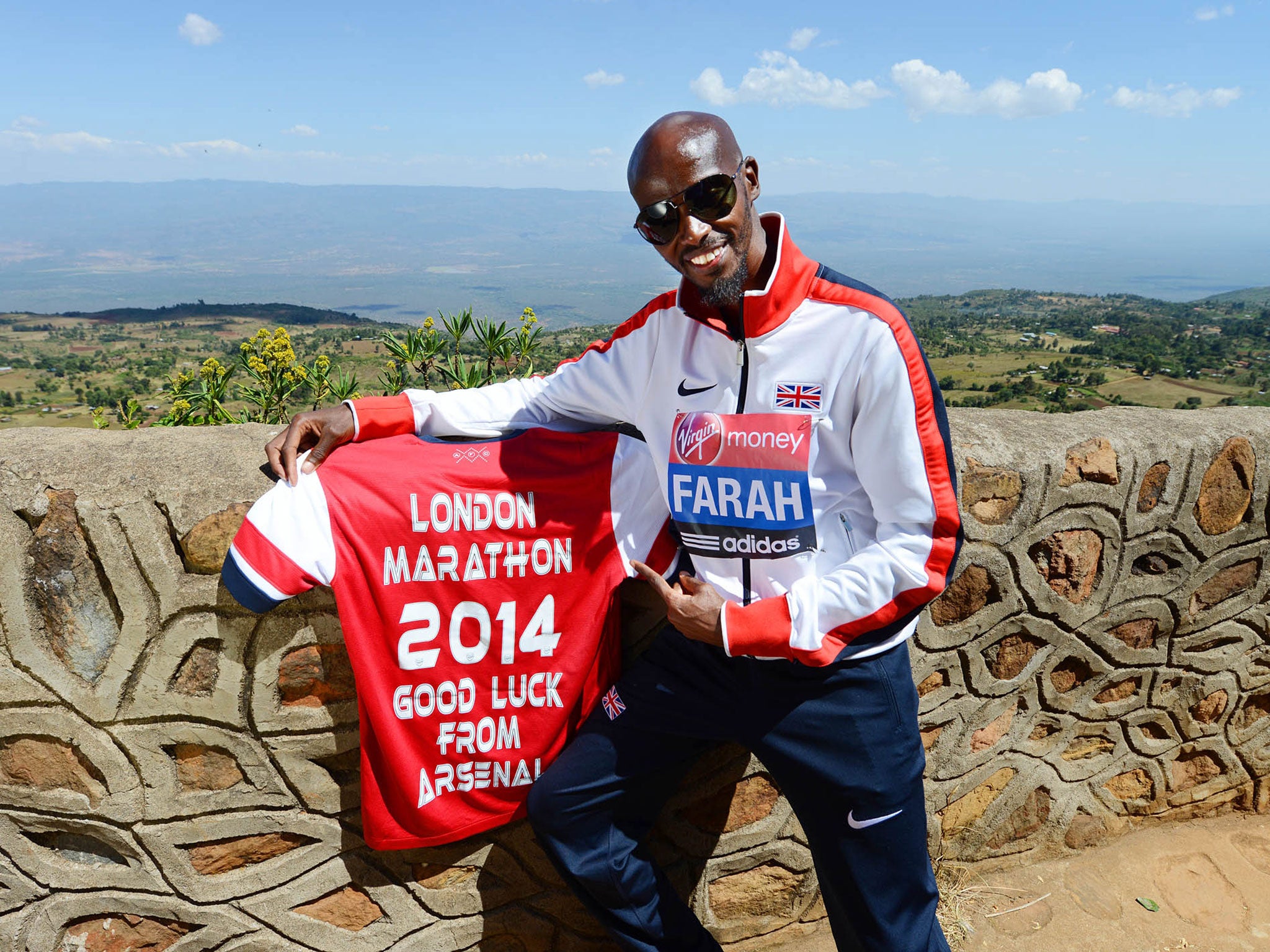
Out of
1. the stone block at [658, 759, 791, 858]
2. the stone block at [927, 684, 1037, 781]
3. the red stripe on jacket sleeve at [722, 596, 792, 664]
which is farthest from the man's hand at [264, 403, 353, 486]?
the stone block at [927, 684, 1037, 781]

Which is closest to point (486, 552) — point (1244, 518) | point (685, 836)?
point (685, 836)

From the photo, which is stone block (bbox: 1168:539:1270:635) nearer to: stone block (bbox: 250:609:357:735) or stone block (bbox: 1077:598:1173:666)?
stone block (bbox: 1077:598:1173:666)

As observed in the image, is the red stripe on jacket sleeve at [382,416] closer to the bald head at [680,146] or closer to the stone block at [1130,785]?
the bald head at [680,146]

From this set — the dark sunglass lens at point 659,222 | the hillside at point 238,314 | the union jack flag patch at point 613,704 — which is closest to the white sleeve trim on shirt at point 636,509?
the union jack flag patch at point 613,704

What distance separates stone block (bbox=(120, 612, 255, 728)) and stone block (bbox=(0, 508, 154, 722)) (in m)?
0.04

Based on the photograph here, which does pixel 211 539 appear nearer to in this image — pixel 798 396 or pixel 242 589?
pixel 242 589

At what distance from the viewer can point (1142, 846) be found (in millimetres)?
2797

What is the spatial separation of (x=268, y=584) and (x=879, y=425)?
121 cm

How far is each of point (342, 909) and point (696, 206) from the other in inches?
73.7

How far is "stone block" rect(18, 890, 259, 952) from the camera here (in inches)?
77.6

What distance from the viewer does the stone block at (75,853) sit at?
1893mm

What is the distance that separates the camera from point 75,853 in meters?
1.96

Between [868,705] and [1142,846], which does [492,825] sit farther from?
[1142,846]

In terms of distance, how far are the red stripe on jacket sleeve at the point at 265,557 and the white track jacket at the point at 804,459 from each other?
0.78 meters
